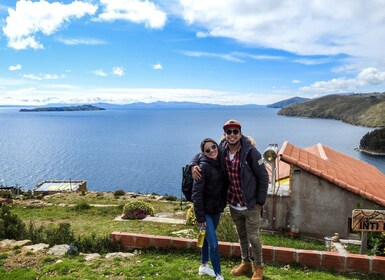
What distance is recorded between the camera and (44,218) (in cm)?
1878

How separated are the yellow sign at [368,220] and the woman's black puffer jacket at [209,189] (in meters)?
3.47

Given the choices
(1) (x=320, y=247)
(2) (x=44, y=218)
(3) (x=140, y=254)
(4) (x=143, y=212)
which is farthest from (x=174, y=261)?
(2) (x=44, y=218)

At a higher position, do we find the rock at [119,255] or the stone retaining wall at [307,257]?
the stone retaining wall at [307,257]

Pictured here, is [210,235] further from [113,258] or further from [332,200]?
[332,200]

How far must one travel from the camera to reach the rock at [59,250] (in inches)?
318

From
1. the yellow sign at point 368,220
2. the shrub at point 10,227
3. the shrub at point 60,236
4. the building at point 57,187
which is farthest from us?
the building at point 57,187

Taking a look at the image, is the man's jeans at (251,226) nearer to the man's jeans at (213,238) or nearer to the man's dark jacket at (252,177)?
the man's dark jacket at (252,177)

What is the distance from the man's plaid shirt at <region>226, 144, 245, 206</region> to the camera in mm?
5883

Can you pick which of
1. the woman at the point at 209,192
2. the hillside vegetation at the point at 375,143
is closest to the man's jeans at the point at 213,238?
the woman at the point at 209,192

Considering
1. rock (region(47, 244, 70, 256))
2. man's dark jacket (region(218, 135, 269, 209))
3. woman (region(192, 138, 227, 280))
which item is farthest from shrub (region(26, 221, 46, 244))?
man's dark jacket (region(218, 135, 269, 209))

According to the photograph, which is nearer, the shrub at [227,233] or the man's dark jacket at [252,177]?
the man's dark jacket at [252,177]

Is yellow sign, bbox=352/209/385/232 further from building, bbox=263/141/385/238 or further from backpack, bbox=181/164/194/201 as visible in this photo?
building, bbox=263/141/385/238

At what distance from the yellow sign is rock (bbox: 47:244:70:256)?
256 inches

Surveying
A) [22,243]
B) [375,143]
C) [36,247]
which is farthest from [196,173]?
[375,143]
